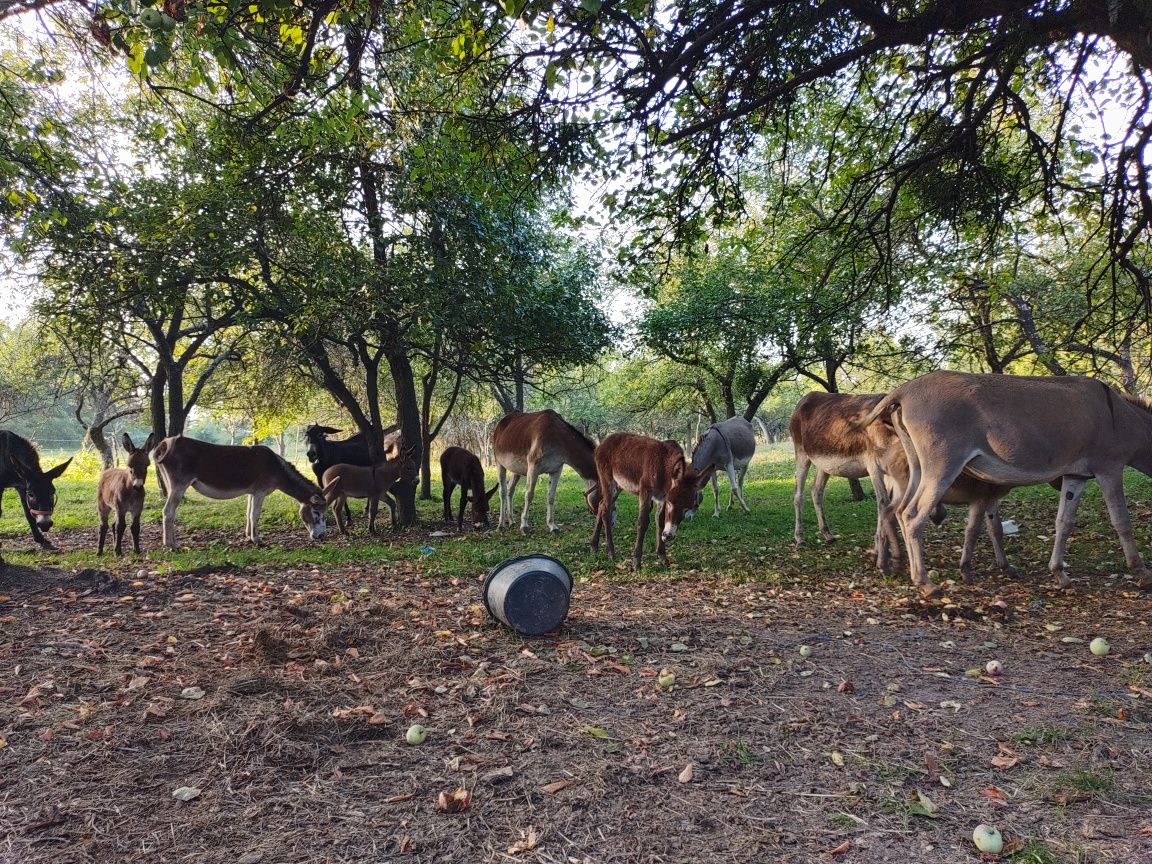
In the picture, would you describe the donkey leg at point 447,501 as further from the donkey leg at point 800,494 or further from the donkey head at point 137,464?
the donkey leg at point 800,494

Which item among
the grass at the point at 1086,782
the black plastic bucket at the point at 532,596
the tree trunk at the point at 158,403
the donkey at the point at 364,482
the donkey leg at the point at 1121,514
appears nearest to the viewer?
the grass at the point at 1086,782

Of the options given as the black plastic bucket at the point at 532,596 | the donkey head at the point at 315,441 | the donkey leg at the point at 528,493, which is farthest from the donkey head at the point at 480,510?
the black plastic bucket at the point at 532,596

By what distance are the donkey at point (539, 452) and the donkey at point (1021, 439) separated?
5424 millimetres

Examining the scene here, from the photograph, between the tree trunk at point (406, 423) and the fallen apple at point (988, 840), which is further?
the tree trunk at point (406, 423)

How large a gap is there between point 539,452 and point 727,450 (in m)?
3.70

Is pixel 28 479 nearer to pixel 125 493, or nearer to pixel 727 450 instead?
pixel 125 493

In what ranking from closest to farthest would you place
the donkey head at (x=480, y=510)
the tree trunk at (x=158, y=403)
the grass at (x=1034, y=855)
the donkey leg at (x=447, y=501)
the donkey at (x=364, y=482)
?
the grass at (x=1034, y=855)
the donkey at (x=364, y=482)
the donkey head at (x=480, y=510)
the donkey leg at (x=447, y=501)
the tree trunk at (x=158, y=403)

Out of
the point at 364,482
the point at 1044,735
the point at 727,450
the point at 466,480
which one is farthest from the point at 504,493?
the point at 1044,735

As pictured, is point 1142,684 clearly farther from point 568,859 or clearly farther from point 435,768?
point 435,768

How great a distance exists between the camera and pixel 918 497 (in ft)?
22.9

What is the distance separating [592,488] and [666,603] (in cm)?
469

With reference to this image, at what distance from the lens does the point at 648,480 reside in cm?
830

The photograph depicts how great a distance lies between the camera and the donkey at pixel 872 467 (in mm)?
7402

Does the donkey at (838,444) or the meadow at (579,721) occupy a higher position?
the donkey at (838,444)
